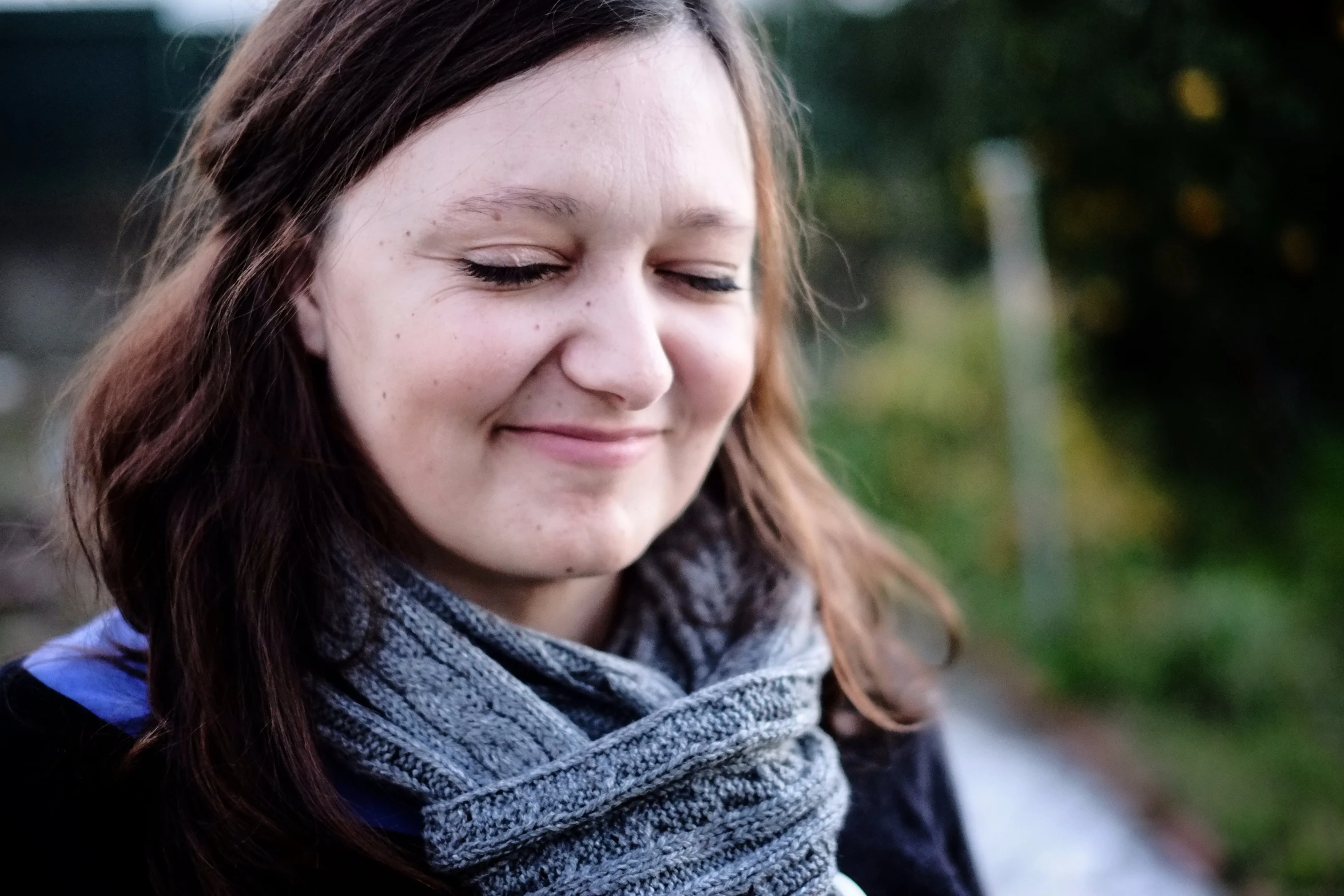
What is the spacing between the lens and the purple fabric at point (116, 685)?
1.34m

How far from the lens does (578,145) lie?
49.9 inches

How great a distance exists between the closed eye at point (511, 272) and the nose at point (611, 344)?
5 centimetres

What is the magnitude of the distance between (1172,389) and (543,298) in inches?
229

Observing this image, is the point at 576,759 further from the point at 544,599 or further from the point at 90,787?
the point at 90,787

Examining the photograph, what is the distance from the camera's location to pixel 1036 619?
562 centimetres

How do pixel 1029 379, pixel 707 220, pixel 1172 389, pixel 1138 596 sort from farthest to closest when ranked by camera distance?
1. pixel 1029 379
2. pixel 1172 389
3. pixel 1138 596
4. pixel 707 220

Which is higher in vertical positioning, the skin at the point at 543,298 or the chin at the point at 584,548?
the skin at the point at 543,298

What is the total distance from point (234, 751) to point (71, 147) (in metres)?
12.3

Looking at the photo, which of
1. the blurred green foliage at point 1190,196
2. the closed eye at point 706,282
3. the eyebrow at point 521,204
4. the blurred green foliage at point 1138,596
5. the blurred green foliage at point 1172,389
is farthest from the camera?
the blurred green foliage at point 1190,196

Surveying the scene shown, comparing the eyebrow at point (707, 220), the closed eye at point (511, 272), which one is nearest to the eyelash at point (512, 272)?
the closed eye at point (511, 272)

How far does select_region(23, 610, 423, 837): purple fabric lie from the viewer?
52.9 inches

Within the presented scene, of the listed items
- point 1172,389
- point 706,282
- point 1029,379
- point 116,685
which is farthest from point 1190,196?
point 116,685

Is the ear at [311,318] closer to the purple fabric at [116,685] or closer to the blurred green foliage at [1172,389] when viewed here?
the purple fabric at [116,685]

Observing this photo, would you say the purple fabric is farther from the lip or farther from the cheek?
the cheek
